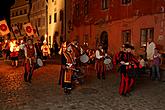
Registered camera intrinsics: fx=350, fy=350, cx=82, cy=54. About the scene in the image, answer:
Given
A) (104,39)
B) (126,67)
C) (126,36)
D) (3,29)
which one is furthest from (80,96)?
(3,29)

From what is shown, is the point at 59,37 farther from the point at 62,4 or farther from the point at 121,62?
the point at 121,62

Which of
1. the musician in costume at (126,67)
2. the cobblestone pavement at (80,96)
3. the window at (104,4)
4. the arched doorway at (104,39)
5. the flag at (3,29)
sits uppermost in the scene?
the window at (104,4)

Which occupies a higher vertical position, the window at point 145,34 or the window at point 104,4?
the window at point 104,4

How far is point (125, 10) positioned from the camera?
23875 millimetres

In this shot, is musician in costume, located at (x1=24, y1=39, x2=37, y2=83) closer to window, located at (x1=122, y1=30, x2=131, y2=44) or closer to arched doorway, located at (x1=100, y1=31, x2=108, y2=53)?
window, located at (x1=122, y1=30, x2=131, y2=44)

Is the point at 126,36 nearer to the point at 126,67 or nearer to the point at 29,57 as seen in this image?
the point at 29,57

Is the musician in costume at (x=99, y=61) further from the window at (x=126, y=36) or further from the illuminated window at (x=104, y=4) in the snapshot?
the illuminated window at (x=104, y=4)

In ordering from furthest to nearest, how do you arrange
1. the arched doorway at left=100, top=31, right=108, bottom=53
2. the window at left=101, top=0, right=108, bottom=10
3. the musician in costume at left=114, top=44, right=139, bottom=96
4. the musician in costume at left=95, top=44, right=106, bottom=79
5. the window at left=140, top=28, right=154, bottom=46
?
the arched doorway at left=100, top=31, right=108, bottom=53 < the window at left=101, top=0, right=108, bottom=10 < the window at left=140, top=28, right=154, bottom=46 < the musician in costume at left=95, top=44, right=106, bottom=79 < the musician in costume at left=114, top=44, right=139, bottom=96

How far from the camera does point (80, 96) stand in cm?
1130

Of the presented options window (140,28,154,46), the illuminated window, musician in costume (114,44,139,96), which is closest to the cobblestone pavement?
musician in costume (114,44,139,96)

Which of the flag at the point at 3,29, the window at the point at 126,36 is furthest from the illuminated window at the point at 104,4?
the flag at the point at 3,29

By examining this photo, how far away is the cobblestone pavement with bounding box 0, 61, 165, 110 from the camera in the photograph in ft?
31.6

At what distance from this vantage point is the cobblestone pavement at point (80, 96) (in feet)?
31.6

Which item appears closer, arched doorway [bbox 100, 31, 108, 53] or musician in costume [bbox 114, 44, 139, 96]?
musician in costume [bbox 114, 44, 139, 96]
